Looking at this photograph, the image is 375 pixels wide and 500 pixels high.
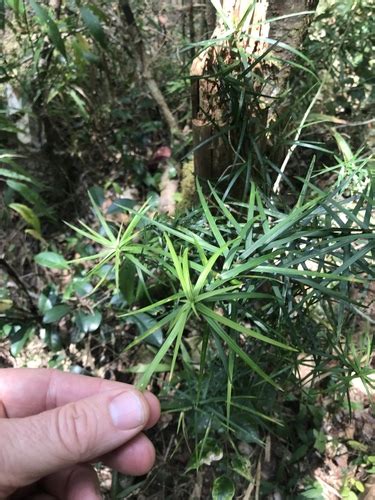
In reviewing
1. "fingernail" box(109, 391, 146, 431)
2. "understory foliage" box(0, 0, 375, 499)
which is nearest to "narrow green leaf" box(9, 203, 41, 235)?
"understory foliage" box(0, 0, 375, 499)

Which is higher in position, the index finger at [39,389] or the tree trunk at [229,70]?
the tree trunk at [229,70]

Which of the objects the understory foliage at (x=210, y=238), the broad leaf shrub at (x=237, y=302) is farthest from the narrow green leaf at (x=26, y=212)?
the broad leaf shrub at (x=237, y=302)

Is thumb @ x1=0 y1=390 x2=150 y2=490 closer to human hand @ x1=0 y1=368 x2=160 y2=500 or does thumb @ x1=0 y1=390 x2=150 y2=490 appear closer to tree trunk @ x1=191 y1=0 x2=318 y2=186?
human hand @ x1=0 y1=368 x2=160 y2=500

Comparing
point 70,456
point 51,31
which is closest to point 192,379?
point 70,456

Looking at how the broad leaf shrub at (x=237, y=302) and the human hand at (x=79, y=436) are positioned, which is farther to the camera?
the human hand at (x=79, y=436)

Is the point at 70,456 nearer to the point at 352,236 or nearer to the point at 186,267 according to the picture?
the point at 186,267

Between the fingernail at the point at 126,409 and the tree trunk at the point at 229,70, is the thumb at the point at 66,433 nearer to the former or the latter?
the fingernail at the point at 126,409
